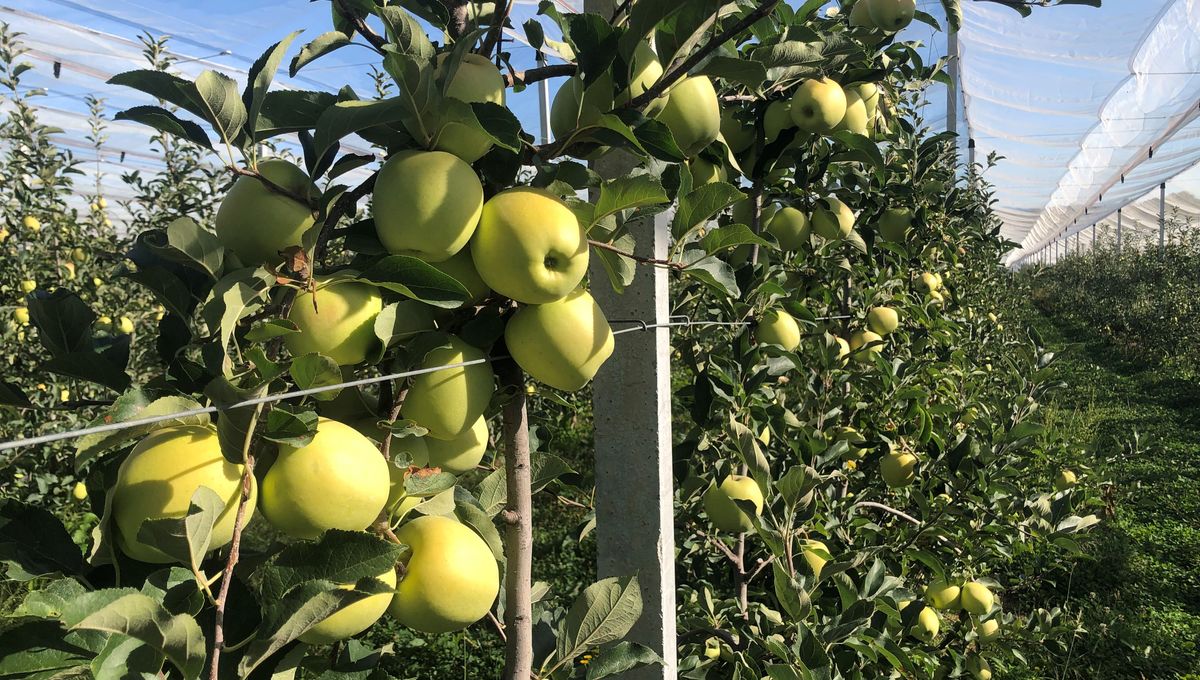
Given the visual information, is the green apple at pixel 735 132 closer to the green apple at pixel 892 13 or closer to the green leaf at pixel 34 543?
the green apple at pixel 892 13

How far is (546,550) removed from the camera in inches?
148

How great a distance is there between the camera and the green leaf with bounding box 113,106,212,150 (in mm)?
572

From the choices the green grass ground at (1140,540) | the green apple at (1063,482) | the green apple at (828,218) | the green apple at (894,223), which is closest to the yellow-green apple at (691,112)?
the green apple at (828,218)

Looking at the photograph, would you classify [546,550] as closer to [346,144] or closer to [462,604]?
[462,604]

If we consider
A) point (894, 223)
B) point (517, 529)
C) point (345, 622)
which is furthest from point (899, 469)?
point (345, 622)

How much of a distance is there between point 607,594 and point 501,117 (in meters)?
0.50

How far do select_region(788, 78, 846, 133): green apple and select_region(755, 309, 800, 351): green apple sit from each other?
420mm

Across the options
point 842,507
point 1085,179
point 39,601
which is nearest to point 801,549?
point 842,507

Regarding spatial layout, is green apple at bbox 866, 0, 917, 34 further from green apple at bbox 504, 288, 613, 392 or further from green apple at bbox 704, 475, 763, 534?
green apple at bbox 504, 288, 613, 392

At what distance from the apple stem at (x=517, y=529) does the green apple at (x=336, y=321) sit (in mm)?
167

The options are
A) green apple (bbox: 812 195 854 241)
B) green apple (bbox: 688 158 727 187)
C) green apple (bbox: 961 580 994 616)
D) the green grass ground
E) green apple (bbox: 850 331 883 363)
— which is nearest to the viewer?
green apple (bbox: 688 158 727 187)

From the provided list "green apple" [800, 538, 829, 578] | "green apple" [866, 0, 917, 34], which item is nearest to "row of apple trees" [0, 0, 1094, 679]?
"green apple" [800, 538, 829, 578]

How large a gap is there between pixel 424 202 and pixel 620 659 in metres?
0.51

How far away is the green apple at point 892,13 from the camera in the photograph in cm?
139
